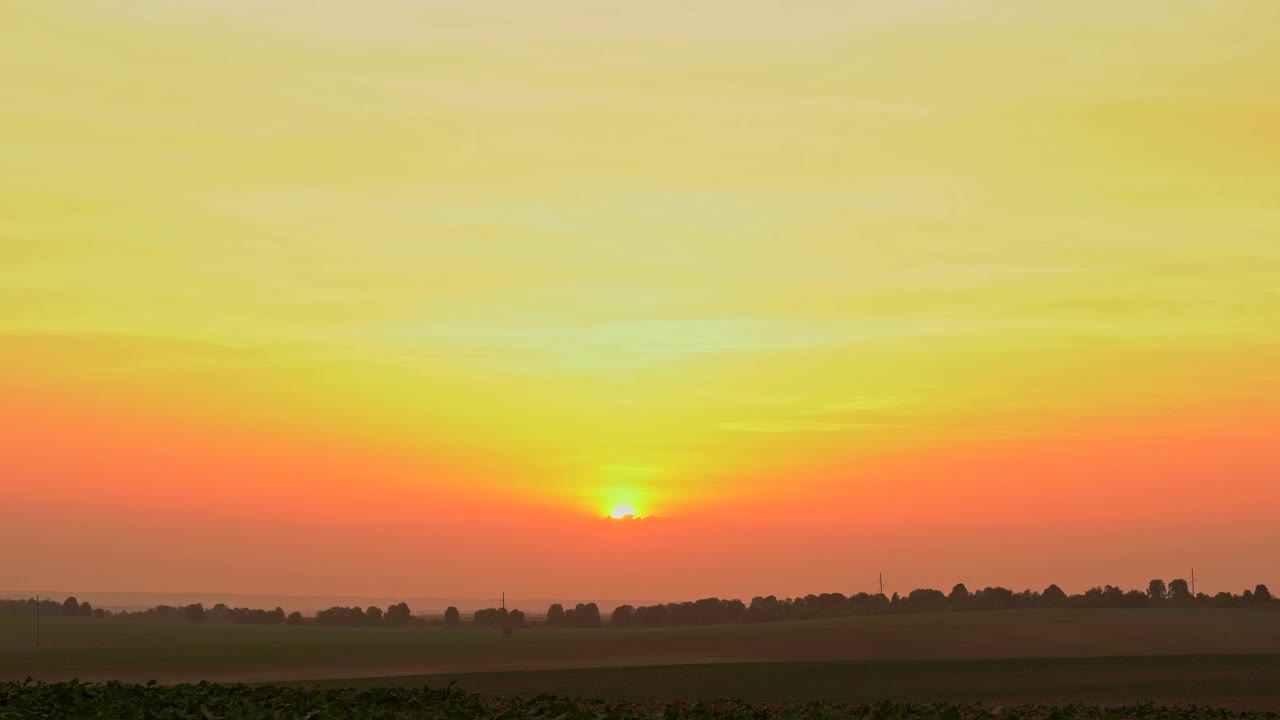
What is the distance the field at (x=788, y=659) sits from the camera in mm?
79688

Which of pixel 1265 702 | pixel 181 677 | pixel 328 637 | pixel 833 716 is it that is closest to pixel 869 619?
pixel 328 637

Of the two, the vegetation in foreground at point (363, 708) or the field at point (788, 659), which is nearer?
the vegetation in foreground at point (363, 708)

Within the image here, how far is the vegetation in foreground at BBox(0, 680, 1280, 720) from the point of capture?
3158cm

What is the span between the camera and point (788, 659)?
116000 mm

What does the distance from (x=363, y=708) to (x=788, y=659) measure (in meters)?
86.8

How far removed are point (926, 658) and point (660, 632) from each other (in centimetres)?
5694

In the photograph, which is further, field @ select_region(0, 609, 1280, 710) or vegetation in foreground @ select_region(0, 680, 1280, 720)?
field @ select_region(0, 609, 1280, 710)

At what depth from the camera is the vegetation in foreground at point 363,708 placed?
104 ft

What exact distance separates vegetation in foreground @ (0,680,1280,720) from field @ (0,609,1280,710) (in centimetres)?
3577

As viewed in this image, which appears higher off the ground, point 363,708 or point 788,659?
point 363,708

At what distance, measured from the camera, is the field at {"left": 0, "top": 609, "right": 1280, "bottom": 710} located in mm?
79688

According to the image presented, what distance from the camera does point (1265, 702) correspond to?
225 ft

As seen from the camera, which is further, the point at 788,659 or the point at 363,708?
the point at 788,659

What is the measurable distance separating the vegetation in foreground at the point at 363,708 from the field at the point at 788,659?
3577 cm
